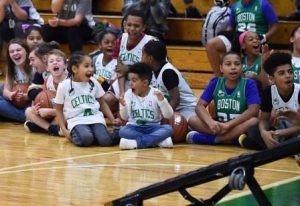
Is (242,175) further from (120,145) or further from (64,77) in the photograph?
(64,77)

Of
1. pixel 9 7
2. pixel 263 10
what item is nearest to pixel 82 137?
pixel 263 10

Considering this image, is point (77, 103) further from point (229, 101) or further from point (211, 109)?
point (229, 101)

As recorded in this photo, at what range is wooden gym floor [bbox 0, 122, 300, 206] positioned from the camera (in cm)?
469

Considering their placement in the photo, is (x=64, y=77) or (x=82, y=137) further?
(x=64, y=77)

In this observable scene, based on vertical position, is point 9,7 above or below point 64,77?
above

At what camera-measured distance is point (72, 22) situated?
29.6ft

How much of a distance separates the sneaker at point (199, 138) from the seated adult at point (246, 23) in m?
1.51

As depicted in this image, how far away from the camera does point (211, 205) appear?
2971 millimetres

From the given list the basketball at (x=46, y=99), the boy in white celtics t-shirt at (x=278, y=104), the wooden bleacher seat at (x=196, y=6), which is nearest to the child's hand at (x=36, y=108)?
the basketball at (x=46, y=99)

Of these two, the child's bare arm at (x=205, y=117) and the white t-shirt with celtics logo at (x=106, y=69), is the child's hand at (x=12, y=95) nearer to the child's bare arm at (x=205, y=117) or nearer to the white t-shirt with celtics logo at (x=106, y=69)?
the white t-shirt with celtics logo at (x=106, y=69)

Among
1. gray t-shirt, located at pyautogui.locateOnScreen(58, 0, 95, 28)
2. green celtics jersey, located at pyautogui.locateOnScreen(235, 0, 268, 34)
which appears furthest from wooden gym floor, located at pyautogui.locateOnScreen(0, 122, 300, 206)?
gray t-shirt, located at pyautogui.locateOnScreen(58, 0, 95, 28)

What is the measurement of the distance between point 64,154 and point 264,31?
3.04 meters

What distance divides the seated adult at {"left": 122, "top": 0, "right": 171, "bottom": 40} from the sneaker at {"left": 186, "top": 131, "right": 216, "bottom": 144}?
8.34ft

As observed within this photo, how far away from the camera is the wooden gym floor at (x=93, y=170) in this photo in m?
4.69
